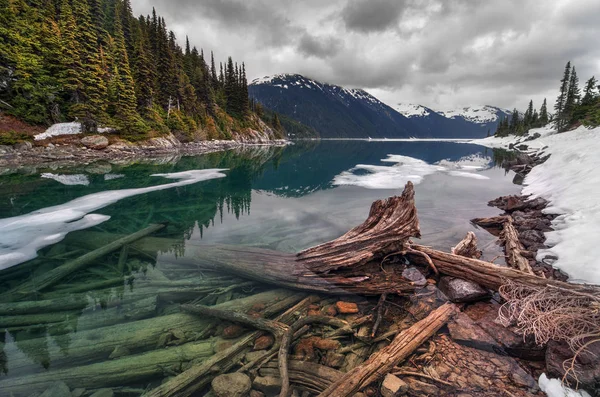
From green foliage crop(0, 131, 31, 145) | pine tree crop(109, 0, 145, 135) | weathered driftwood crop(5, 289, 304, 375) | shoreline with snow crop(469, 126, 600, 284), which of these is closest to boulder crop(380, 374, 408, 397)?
weathered driftwood crop(5, 289, 304, 375)

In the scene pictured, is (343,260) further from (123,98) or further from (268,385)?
(123,98)

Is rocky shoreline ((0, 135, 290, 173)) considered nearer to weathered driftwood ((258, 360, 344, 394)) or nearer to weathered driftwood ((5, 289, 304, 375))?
weathered driftwood ((5, 289, 304, 375))

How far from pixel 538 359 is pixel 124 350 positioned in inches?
283

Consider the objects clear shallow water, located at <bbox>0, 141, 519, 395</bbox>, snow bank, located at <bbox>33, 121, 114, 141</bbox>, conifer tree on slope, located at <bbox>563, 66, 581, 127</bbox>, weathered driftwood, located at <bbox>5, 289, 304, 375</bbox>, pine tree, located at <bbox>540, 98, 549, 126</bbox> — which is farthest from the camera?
pine tree, located at <bbox>540, 98, 549, 126</bbox>

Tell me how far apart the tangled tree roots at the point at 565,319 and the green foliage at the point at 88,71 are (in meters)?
45.6

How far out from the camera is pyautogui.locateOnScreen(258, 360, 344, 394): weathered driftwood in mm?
4016

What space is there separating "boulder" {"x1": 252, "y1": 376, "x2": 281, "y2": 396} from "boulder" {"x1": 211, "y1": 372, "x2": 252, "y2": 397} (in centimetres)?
11

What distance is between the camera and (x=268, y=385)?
407cm

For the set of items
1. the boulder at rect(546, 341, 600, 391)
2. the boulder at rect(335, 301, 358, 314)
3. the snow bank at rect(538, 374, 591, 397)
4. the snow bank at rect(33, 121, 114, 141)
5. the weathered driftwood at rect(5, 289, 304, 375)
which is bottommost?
the boulder at rect(335, 301, 358, 314)

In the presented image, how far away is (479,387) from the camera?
152 inches

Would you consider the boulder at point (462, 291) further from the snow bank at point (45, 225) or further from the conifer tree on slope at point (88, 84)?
the conifer tree on slope at point (88, 84)

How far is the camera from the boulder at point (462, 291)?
6.04 m

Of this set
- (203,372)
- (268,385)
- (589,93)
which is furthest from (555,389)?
(589,93)

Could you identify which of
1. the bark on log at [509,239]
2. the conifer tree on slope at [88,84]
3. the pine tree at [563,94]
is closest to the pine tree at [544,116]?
the pine tree at [563,94]
